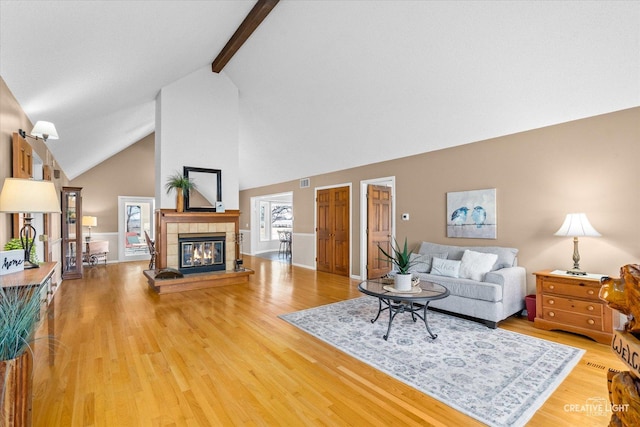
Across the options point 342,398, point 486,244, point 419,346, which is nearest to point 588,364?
point 419,346

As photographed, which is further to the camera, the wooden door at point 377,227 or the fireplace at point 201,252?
the wooden door at point 377,227

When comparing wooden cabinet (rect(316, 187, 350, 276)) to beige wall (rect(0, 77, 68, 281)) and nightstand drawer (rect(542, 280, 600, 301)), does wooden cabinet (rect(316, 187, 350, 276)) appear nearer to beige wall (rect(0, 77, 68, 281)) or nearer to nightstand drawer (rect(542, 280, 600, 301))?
nightstand drawer (rect(542, 280, 600, 301))

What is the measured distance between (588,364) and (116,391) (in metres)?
3.90

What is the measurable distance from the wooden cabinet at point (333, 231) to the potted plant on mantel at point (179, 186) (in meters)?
3.08

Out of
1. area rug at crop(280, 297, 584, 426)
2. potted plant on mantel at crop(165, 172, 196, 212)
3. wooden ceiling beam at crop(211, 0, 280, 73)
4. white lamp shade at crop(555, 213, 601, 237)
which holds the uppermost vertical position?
wooden ceiling beam at crop(211, 0, 280, 73)

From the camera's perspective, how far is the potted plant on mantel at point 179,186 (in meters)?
5.59

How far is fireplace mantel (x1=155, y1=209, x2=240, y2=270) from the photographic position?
217 inches

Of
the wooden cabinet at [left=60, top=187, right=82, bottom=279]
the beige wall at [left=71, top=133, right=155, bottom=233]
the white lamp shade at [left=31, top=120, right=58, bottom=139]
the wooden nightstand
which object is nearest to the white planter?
the wooden nightstand

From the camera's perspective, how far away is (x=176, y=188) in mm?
5684

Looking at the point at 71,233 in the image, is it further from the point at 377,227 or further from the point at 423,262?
the point at 423,262

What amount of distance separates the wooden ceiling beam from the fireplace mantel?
9.49ft

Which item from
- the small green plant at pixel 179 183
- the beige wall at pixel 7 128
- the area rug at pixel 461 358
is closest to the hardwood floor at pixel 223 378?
the area rug at pixel 461 358

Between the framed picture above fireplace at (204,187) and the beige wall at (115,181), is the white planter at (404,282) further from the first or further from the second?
the beige wall at (115,181)

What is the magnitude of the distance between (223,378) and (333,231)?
4.92 m
